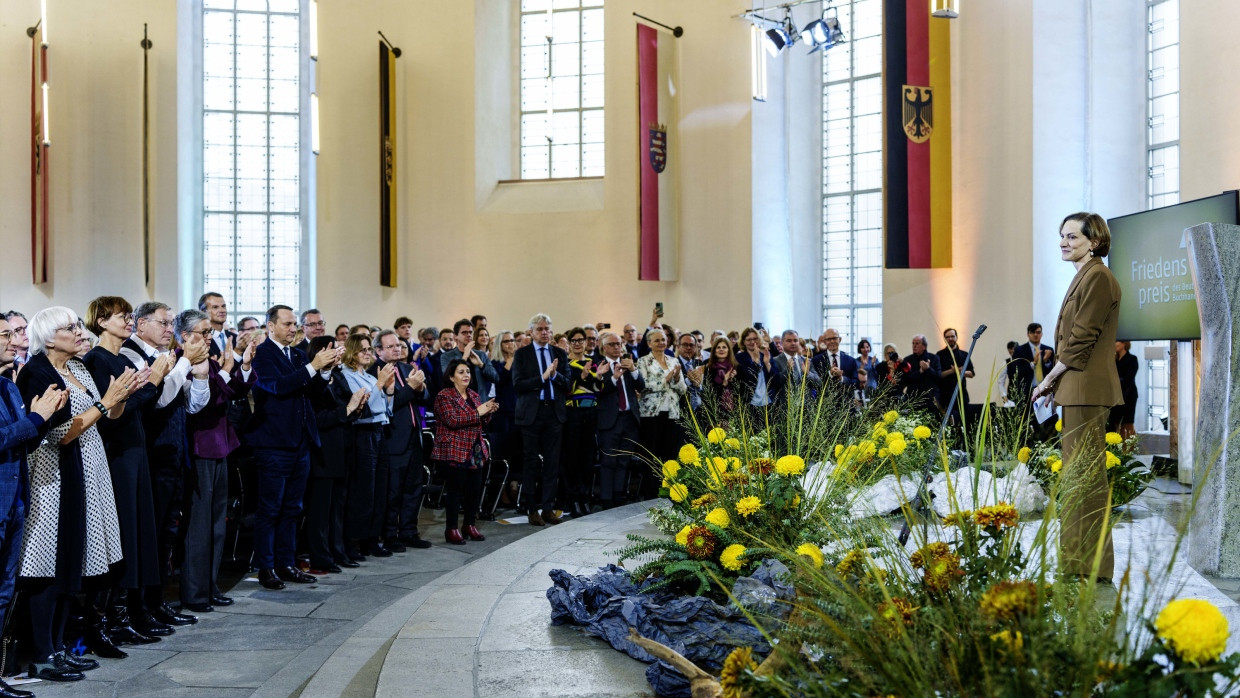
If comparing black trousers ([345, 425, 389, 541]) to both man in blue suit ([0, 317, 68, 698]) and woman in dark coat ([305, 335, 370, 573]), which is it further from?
man in blue suit ([0, 317, 68, 698])

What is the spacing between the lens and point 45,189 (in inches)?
589

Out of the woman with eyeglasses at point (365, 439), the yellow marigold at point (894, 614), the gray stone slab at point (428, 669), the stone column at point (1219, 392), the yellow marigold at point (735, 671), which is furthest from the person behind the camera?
the woman with eyeglasses at point (365, 439)

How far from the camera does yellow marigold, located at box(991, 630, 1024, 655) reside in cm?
171

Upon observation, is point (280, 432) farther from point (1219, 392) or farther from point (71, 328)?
point (1219, 392)

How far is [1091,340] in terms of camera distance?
4.18 metres

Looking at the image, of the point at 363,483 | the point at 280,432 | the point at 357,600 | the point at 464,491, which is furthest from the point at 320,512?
the point at 464,491

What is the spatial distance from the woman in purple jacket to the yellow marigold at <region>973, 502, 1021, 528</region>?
4.32 meters

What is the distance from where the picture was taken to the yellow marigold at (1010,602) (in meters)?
1.70

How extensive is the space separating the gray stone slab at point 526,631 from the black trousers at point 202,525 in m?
1.89

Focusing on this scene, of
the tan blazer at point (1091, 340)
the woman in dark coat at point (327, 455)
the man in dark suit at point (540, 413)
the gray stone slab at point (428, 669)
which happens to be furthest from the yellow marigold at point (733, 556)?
the man in dark suit at point (540, 413)

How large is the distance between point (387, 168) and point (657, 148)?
4223 millimetres

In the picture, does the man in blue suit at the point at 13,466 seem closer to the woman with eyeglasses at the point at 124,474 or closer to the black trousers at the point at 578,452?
the woman with eyeglasses at the point at 124,474

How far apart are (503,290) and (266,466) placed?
10785 millimetres

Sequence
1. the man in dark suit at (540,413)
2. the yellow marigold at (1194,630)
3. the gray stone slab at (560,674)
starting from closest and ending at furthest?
the yellow marigold at (1194,630)
the gray stone slab at (560,674)
the man in dark suit at (540,413)
